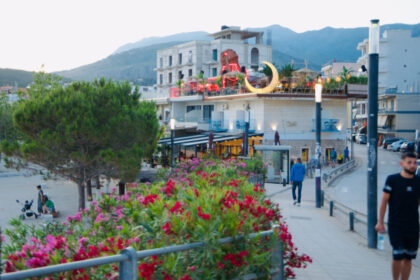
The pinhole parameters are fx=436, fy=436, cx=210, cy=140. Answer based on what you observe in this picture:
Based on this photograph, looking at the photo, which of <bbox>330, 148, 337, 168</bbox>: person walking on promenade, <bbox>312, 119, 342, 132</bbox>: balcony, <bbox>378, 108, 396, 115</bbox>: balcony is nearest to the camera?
<bbox>330, 148, 337, 168</bbox>: person walking on promenade

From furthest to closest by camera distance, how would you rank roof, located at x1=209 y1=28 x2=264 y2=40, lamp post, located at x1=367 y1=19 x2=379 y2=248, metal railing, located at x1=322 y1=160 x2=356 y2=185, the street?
1. roof, located at x1=209 y1=28 x2=264 y2=40
2. metal railing, located at x1=322 y1=160 x2=356 y2=185
3. the street
4. lamp post, located at x1=367 y1=19 x2=379 y2=248

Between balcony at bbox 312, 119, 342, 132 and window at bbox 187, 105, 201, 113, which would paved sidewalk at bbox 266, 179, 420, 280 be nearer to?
balcony at bbox 312, 119, 342, 132

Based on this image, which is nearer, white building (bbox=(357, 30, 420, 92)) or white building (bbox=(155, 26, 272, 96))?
white building (bbox=(155, 26, 272, 96))

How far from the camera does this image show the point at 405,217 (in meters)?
5.20

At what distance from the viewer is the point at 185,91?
1859 inches

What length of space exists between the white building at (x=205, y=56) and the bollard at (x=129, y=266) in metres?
59.3

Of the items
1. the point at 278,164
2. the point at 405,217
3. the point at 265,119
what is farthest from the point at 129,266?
the point at 265,119

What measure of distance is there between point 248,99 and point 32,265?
33.2 m

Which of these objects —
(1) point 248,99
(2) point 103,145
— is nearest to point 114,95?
(2) point 103,145

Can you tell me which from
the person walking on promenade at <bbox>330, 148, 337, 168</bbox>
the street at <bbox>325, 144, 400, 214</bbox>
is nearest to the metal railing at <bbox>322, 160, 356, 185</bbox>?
the street at <bbox>325, 144, 400, 214</bbox>

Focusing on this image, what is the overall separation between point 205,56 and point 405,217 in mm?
61161

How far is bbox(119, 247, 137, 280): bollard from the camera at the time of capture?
10.4 ft

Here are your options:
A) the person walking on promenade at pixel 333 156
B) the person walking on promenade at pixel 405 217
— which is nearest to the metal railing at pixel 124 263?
the person walking on promenade at pixel 405 217

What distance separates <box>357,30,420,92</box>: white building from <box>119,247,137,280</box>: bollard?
69.1 m
